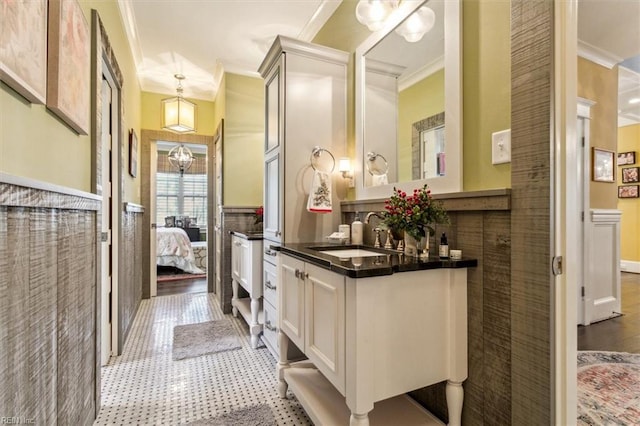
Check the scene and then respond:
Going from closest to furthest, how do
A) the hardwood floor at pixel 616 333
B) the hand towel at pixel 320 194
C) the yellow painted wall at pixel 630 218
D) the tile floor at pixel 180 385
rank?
the tile floor at pixel 180 385, the hand towel at pixel 320 194, the hardwood floor at pixel 616 333, the yellow painted wall at pixel 630 218

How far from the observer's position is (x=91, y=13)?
1.74m

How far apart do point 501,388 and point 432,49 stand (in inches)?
62.8

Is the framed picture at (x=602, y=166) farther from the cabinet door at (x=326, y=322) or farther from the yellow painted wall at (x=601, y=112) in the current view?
the cabinet door at (x=326, y=322)

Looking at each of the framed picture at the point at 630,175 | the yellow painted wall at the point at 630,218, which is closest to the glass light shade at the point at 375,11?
the yellow painted wall at the point at 630,218

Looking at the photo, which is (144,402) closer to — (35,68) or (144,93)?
(35,68)

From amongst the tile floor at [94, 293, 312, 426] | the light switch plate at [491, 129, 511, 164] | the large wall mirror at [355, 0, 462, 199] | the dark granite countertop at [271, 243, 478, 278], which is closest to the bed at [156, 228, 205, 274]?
the tile floor at [94, 293, 312, 426]

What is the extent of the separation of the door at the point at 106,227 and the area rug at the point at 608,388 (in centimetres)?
303

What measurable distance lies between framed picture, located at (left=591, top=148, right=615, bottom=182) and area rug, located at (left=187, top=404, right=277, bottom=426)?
3765 millimetres

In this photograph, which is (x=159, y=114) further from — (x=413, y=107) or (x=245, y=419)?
(x=245, y=419)

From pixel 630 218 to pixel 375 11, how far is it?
6.71 meters

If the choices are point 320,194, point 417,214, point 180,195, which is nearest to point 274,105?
point 320,194

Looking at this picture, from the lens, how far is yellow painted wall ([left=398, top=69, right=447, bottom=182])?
1.59m

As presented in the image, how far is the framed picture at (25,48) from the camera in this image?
0.81 meters

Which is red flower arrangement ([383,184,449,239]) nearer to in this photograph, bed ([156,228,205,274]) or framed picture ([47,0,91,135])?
framed picture ([47,0,91,135])
